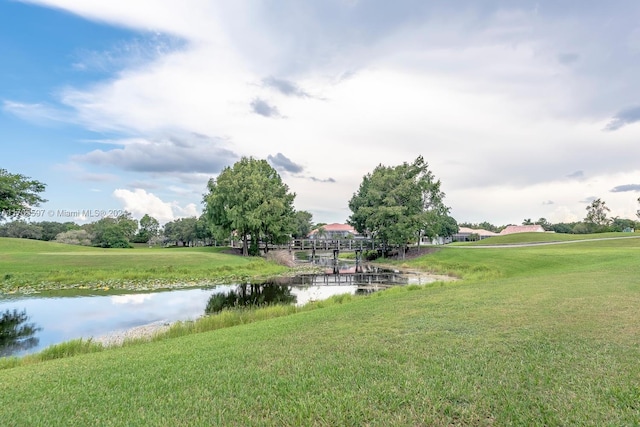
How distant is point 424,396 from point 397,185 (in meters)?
45.4

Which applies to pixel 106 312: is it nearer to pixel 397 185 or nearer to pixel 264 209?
pixel 264 209

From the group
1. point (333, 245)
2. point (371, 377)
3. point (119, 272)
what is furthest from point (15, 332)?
point (333, 245)

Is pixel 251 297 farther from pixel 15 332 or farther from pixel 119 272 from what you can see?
pixel 119 272

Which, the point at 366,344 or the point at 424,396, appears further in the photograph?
the point at 366,344

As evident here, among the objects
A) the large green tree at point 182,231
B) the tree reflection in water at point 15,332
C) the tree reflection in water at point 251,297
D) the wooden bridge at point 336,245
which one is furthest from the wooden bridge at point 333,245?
the large green tree at point 182,231

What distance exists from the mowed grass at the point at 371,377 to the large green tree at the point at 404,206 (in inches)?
1400

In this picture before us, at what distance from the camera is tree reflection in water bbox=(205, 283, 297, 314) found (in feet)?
61.3

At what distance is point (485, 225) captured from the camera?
14675cm

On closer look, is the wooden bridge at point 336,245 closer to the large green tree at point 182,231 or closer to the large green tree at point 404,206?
the large green tree at point 404,206

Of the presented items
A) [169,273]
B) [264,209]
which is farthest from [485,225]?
[169,273]

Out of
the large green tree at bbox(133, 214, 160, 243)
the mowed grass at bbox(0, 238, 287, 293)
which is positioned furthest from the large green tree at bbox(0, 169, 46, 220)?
the large green tree at bbox(133, 214, 160, 243)

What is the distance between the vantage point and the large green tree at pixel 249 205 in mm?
47062

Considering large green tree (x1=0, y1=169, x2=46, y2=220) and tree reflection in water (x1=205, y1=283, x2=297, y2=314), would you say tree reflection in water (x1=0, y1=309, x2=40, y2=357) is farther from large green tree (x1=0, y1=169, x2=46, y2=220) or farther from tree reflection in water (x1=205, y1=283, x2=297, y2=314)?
large green tree (x1=0, y1=169, x2=46, y2=220)

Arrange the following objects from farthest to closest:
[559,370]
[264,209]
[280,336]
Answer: [264,209], [280,336], [559,370]
